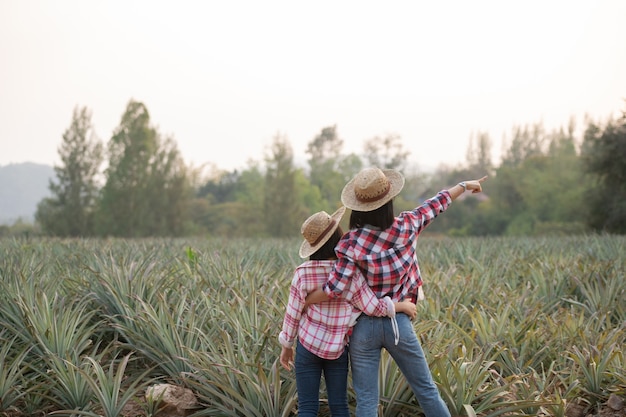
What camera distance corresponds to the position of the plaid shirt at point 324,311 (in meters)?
3.07

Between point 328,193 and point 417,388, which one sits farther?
point 328,193

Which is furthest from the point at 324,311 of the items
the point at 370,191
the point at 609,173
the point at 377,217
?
the point at 609,173

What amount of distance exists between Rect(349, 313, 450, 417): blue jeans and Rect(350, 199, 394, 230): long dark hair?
44cm

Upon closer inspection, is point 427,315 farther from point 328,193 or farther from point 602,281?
point 328,193

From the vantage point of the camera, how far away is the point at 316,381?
3.26 m

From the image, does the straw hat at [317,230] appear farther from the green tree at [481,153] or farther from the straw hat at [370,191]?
the green tree at [481,153]

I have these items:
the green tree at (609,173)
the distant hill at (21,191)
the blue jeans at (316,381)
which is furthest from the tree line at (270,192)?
the distant hill at (21,191)

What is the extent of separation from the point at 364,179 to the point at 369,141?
56.8 meters

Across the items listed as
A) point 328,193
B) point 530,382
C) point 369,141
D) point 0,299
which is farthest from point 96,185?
point 530,382

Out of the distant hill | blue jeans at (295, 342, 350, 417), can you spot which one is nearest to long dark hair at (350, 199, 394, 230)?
blue jeans at (295, 342, 350, 417)

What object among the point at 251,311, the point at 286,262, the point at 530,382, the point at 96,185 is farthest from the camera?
the point at 96,185

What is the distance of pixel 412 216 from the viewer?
10.7 ft

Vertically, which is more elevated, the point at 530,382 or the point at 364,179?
the point at 364,179

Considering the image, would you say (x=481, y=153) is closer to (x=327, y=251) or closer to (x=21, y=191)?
(x=327, y=251)
